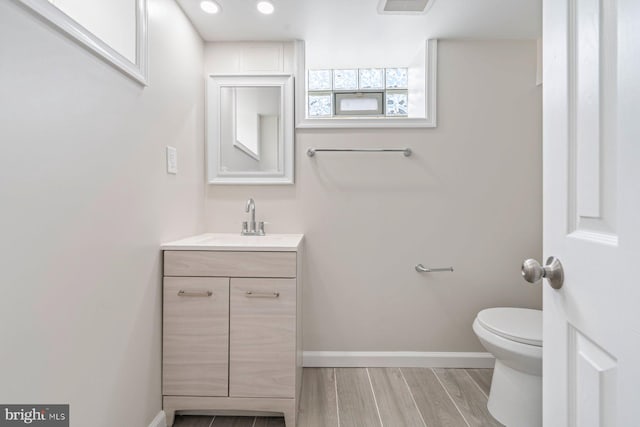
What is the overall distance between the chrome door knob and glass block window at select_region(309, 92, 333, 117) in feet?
6.18

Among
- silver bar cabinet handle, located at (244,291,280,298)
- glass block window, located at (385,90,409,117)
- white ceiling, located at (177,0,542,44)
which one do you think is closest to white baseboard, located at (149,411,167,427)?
silver bar cabinet handle, located at (244,291,280,298)

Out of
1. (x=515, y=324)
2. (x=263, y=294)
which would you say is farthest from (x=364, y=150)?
(x=515, y=324)

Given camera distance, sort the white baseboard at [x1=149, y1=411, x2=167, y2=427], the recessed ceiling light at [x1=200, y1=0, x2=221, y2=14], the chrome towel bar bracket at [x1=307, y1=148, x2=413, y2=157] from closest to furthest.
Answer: the white baseboard at [x1=149, y1=411, x2=167, y2=427], the recessed ceiling light at [x1=200, y1=0, x2=221, y2=14], the chrome towel bar bracket at [x1=307, y1=148, x2=413, y2=157]

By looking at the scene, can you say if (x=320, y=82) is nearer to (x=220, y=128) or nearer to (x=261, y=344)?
(x=220, y=128)

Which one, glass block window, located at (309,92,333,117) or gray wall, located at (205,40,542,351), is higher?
glass block window, located at (309,92,333,117)

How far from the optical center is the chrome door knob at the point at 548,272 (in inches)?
26.2

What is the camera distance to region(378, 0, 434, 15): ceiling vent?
167cm

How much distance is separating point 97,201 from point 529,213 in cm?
228

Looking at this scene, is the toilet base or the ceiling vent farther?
the ceiling vent

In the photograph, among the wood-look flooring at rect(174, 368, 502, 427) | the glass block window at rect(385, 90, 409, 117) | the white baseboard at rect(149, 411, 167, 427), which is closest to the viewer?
the white baseboard at rect(149, 411, 167, 427)

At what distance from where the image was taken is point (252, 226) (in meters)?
2.05

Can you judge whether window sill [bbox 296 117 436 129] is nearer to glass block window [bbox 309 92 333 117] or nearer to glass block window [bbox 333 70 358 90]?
glass block window [bbox 309 92 333 117]

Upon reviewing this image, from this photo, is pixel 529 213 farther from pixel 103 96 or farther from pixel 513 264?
pixel 103 96

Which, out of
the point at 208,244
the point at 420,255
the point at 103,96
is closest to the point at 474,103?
the point at 420,255
